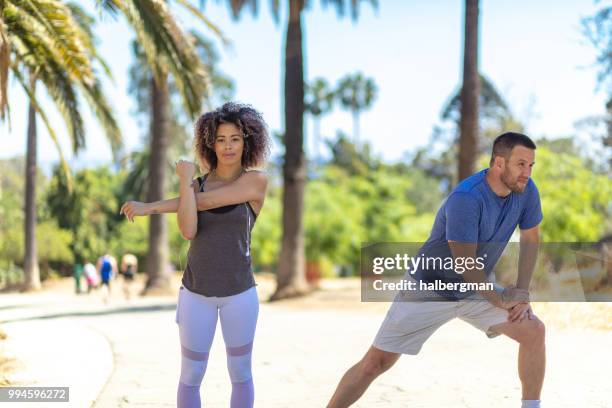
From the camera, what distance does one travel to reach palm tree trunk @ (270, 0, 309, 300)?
64.1 feet

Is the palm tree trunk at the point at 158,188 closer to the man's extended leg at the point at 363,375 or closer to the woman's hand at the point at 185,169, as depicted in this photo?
the man's extended leg at the point at 363,375

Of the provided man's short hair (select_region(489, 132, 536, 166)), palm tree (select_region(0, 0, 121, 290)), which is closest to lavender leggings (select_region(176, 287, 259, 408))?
man's short hair (select_region(489, 132, 536, 166))

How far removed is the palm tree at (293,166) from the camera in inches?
769

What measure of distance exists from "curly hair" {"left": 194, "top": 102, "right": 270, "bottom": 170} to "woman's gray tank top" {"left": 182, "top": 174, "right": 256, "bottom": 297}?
1.04ft

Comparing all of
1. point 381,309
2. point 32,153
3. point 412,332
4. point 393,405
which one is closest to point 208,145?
point 412,332

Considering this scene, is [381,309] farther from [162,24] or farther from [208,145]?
[208,145]

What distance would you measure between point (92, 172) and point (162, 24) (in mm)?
39234

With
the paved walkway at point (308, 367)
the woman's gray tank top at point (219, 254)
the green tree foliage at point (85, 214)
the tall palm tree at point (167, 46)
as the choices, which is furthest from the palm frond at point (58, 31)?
the green tree foliage at point (85, 214)

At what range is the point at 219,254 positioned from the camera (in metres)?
4.20

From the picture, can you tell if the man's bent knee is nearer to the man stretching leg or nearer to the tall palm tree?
the man stretching leg

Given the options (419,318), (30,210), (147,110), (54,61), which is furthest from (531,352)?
(147,110)

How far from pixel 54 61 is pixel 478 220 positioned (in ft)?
25.3

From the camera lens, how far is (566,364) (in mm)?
7613

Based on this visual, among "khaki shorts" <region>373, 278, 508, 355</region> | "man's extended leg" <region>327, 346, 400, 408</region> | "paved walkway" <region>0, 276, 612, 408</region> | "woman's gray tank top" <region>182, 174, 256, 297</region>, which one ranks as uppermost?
"woman's gray tank top" <region>182, 174, 256, 297</region>
